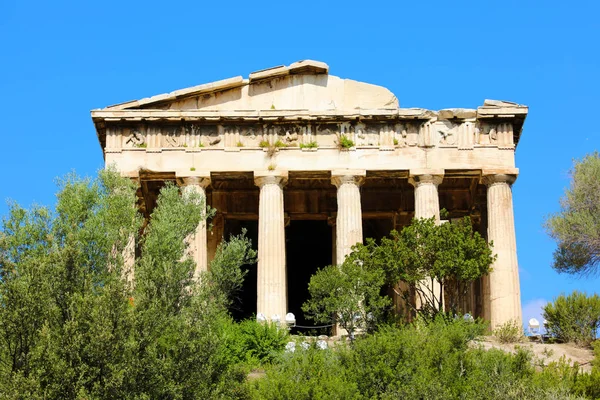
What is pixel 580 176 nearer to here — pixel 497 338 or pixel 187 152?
pixel 497 338

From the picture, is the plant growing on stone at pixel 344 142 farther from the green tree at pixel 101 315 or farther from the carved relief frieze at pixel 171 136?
the green tree at pixel 101 315

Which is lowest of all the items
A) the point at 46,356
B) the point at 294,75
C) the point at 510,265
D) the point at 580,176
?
the point at 46,356

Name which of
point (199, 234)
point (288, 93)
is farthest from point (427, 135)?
point (199, 234)

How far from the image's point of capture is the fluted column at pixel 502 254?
1727 inches

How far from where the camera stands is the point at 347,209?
45000 millimetres

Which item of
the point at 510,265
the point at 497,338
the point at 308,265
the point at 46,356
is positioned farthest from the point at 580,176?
the point at 46,356

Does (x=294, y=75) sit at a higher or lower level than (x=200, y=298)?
higher

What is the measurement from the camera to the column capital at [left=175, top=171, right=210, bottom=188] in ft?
148

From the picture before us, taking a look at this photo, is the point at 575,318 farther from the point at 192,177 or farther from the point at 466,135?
the point at 192,177

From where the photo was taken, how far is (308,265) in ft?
180

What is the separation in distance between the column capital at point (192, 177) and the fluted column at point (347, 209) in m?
4.54

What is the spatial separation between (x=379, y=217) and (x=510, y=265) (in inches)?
322

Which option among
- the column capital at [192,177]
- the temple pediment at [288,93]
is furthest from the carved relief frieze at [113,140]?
the column capital at [192,177]

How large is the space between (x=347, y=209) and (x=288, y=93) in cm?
489
